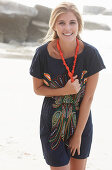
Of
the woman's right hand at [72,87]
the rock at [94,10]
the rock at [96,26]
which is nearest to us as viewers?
the woman's right hand at [72,87]

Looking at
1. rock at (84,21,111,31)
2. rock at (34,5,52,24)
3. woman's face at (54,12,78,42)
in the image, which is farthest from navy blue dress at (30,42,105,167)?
rock at (84,21,111,31)

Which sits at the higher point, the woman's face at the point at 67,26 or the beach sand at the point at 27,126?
the woman's face at the point at 67,26

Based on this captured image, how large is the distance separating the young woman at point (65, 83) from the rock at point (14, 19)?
35.9 ft

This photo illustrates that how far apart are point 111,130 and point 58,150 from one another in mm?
1916

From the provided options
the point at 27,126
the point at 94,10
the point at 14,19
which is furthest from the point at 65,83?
the point at 94,10

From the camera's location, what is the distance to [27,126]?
3.27 metres

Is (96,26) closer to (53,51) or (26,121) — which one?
(26,121)

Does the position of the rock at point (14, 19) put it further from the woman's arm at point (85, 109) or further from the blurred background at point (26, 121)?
the woman's arm at point (85, 109)

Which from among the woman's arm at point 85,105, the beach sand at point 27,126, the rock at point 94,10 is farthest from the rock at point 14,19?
the rock at point 94,10

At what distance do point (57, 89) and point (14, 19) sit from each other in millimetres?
11373

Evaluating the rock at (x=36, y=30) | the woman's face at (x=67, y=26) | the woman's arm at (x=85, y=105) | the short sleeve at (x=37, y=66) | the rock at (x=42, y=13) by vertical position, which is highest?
the rock at (x=42, y=13)

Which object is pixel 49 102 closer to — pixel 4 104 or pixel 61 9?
pixel 61 9

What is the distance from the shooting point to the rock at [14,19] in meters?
11.9

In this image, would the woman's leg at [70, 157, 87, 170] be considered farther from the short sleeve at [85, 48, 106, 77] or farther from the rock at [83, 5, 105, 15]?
the rock at [83, 5, 105, 15]
